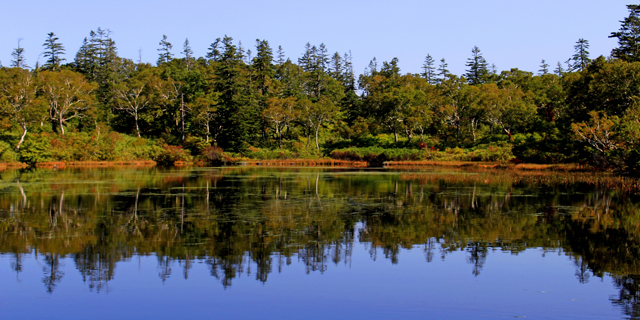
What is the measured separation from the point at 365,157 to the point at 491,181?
107ft

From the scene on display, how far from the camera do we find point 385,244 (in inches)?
501

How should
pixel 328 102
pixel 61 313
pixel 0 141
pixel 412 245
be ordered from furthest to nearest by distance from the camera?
pixel 328 102 → pixel 0 141 → pixel 412 245 → pixel 61 313

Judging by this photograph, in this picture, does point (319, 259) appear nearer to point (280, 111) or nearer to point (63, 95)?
point (280, 111)

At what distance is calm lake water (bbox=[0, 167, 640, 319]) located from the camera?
8.02m

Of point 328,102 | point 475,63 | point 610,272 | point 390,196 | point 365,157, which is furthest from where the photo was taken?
point 475,63

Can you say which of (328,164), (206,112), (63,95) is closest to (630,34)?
(328,164)

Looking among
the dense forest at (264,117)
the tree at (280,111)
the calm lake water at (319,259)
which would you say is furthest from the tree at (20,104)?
the calm lake water at (319,259)

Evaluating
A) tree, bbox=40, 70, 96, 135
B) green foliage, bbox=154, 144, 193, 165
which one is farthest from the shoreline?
tree, bbox=40, 70, 96, 135

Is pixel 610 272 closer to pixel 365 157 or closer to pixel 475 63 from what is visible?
pixel 365 157

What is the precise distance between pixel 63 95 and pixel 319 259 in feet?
195

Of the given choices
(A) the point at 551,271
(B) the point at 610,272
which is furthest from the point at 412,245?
(B) the point at 610,272

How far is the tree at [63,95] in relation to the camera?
60.4 m

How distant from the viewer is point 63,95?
60969 millimetres

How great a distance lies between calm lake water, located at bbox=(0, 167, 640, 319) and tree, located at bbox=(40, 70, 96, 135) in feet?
147
